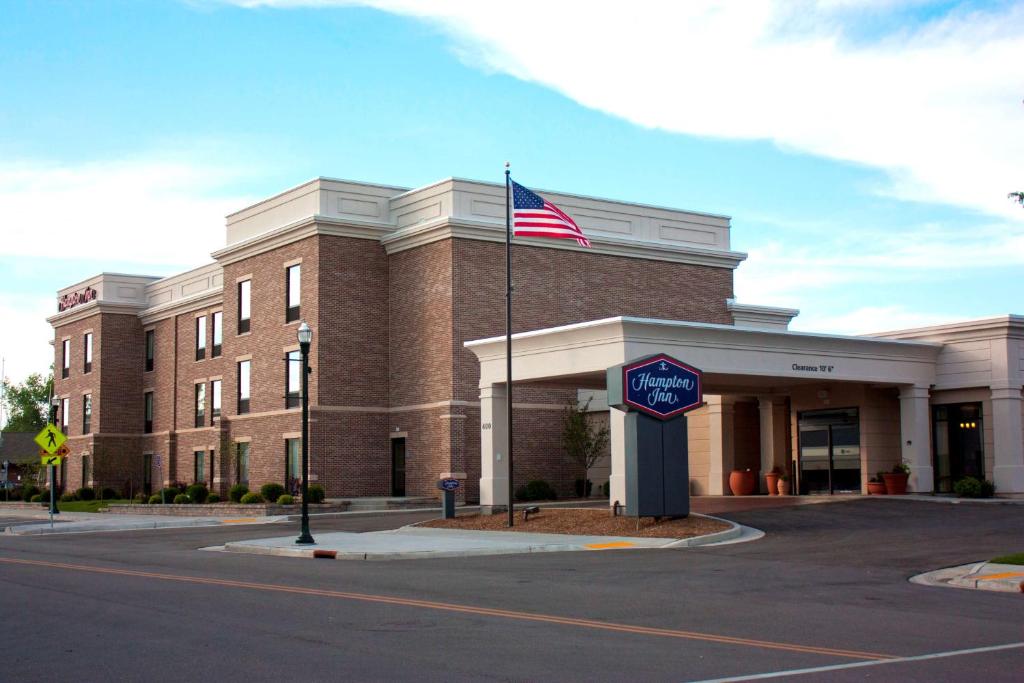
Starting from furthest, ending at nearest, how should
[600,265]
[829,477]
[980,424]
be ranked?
[600,265] < [829,477] < [980,424]

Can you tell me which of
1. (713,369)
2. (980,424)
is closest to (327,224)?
(713,369)

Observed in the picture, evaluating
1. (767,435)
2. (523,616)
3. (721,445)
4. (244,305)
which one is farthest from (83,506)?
(523,616)

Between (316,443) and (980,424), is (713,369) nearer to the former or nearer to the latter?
(980,424)

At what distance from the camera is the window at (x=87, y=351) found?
6875 cm

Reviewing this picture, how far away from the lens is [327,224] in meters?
47.5

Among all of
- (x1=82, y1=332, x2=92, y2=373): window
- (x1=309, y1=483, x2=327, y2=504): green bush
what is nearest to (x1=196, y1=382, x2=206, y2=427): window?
(x1=82, y1=332, x2=92, y2=373): window

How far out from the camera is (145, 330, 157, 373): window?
67438 millimetres

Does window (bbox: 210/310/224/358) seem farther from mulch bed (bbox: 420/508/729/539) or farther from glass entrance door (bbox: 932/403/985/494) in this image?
glass entrance door (bbox: 932/403/985/494)

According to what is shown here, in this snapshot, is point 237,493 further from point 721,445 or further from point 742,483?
point 742,483

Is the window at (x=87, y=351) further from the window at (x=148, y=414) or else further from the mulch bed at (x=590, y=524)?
the mulch bed at (x=590, y=524)

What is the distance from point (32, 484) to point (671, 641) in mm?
66626

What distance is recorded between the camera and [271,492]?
45.8 metres

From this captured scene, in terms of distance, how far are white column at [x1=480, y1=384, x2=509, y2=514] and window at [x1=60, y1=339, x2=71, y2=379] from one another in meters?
44.1

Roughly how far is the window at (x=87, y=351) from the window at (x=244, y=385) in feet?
62.3
